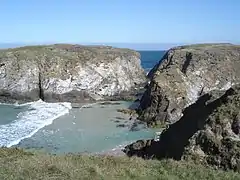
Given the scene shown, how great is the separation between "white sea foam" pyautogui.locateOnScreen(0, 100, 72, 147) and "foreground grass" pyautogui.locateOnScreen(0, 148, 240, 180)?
21769 mm

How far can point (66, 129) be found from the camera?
43656 millimetres

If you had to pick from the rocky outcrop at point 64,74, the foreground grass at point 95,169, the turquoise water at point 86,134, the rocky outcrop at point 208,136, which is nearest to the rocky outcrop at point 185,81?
the turquoise water at point 86,134

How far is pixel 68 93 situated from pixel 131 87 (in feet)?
47.1

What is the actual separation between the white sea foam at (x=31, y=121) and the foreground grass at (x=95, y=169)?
21.8 meters

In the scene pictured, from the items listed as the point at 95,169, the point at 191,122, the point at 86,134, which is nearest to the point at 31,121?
the point at 86,134

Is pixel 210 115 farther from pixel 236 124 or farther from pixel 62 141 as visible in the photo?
pixel 62 141

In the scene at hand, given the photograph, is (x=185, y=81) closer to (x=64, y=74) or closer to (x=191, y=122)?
(x=64, y=74)

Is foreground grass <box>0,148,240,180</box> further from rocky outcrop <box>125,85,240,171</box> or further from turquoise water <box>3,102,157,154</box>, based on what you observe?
turquoise water <box>3,102,157,154</box>

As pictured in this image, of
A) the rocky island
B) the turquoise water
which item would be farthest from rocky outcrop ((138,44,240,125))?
the turquoise water

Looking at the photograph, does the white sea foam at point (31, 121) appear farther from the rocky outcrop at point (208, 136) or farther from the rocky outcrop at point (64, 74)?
the rocky outcrop at point (208, 136)

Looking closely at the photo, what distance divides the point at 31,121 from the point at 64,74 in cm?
2492

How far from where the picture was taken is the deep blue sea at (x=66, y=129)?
36.4 m

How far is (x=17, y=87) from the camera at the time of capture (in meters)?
68.5

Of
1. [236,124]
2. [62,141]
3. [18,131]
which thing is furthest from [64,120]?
[236,124]
